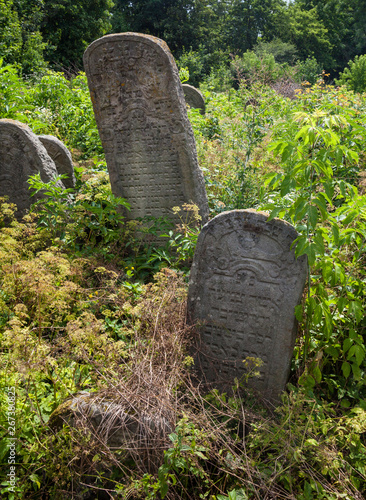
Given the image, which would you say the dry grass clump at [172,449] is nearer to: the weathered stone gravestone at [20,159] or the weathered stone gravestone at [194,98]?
the weathered stone gravestone at [20,159]

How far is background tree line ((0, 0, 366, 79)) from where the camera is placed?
13.5 meters

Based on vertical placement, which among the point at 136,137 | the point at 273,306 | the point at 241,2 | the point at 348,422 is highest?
the point at 241,2

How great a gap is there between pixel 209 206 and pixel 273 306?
8.07 feet

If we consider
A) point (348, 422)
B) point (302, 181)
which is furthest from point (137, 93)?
point (348, 422)

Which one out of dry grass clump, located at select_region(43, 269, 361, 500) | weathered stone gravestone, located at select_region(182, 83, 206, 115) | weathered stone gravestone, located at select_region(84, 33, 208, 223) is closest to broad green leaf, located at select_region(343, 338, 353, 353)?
dry grass clump, located at select_region(43, 269, 361, 500)

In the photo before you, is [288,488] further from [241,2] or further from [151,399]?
[241,2]

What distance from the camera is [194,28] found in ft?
88.0

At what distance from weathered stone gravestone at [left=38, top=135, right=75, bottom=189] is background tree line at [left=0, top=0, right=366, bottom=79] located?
325cm

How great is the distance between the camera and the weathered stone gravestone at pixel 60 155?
16.5 feet

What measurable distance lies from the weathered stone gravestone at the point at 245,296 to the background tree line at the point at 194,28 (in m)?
6.60

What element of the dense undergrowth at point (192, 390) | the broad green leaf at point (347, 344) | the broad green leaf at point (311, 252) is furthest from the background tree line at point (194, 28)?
the broad green leaf at point (347, 344)

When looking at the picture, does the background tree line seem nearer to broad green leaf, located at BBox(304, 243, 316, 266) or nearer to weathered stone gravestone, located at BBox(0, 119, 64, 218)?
weathered stone gravestone, located at BBox(0, 119, 64, 218)

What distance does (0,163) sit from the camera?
441 centimetres

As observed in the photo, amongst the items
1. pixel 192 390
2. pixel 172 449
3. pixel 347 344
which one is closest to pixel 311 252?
pixel 347 344
